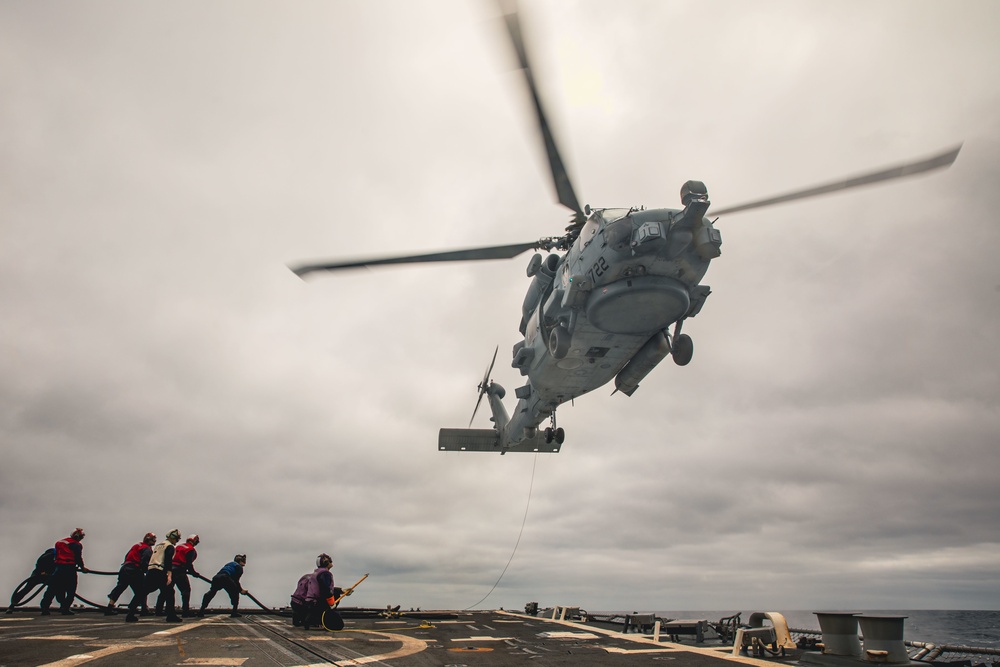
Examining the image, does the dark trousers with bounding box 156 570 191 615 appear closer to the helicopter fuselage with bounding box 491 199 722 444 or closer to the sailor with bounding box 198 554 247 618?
the sailor with bounding box 198 554 247 618

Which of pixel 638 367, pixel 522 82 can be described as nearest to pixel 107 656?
pixel 522 82

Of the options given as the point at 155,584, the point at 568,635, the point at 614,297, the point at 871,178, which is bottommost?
the point at 568,635

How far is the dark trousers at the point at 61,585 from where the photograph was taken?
16875 mm

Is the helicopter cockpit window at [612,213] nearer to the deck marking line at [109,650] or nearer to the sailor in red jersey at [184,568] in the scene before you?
the deck marking line at [109,650]

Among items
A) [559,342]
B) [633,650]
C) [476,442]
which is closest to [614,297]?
[559,342]

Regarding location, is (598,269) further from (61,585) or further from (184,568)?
(61,585)

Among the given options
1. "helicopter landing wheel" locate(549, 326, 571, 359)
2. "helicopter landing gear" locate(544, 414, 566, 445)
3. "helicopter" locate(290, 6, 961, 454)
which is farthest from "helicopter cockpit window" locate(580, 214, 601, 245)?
"helicopter landing gear" locate(544, 414, 566, 445)

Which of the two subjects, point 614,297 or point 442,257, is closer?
point 614,297

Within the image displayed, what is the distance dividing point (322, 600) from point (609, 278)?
1121cm

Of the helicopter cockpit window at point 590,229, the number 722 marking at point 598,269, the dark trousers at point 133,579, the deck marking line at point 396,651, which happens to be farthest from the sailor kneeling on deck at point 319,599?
the helicopter cockpit window at point 590,229

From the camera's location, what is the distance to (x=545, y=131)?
39.9 feet

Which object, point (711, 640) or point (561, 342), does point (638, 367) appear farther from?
point (711, 640)

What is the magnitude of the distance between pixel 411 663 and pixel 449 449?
18.4 m

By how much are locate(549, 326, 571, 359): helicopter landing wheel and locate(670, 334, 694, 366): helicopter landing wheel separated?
3396 millimetres
